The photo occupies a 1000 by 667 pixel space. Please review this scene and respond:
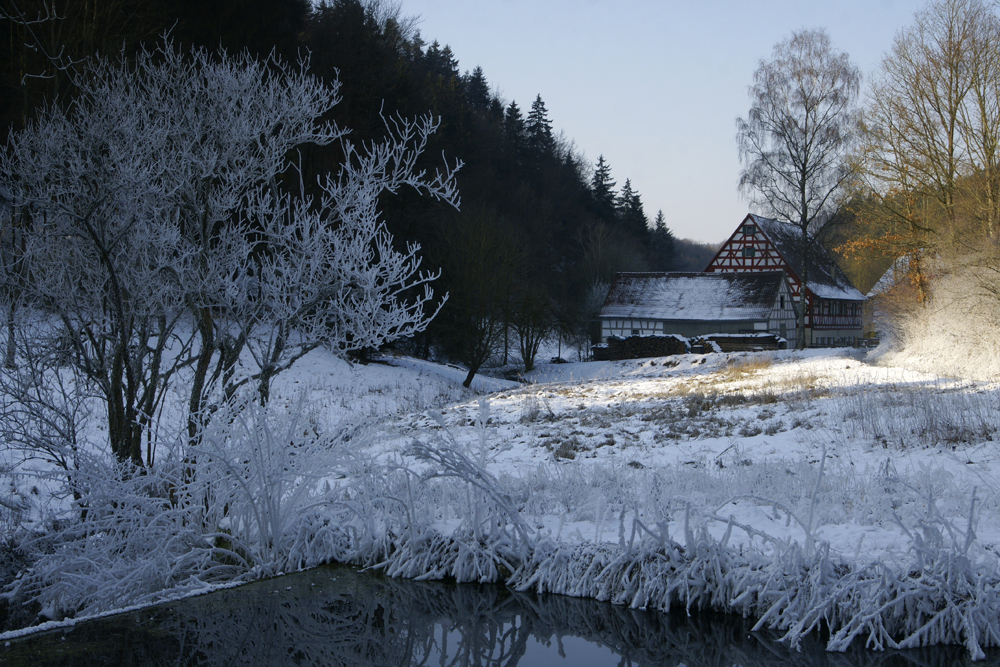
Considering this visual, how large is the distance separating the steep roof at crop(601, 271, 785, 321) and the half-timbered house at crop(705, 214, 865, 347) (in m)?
2.31

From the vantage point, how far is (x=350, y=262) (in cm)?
705

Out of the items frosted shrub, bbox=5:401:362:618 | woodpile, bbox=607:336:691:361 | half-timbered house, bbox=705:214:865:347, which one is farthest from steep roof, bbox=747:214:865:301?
frosted shrub, bbox=5:401:362:618

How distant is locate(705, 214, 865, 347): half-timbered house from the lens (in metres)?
37.8

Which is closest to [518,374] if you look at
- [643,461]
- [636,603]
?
[643,461]

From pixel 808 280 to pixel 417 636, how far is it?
117 ft

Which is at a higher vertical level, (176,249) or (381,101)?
(381,101)

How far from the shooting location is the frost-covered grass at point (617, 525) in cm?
441

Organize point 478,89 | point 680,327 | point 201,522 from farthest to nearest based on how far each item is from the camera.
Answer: point 478,89 → point 680,327 → point 201,522

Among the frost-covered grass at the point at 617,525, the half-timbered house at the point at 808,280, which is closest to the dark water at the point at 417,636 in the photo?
the frost-covered grass at the point at 617,525

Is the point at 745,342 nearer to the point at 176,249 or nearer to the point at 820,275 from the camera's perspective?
the point at 820,275

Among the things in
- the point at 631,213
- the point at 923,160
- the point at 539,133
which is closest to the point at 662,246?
the point at 631,213

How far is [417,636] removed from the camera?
4793mm

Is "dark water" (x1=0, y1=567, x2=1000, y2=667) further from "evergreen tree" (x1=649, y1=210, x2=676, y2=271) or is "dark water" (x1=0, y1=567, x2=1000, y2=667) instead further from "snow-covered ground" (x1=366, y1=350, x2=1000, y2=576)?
"evergreen tree" (x1=649, y1=210, x2=676, y2=271)

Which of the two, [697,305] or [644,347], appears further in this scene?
[697,305]
